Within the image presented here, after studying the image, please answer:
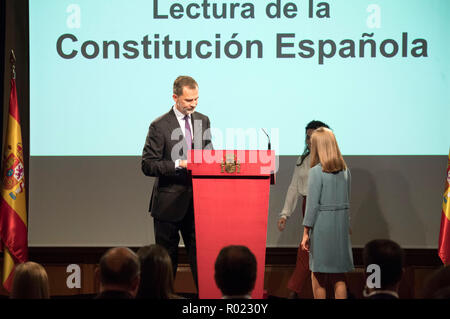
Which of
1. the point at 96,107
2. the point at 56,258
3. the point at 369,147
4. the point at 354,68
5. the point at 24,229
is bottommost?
the point at 56,258

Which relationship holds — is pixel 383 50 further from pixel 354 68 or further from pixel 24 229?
pixel 24 229

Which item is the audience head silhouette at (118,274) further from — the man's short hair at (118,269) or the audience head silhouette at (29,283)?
the audience head silhouette at (29,283)

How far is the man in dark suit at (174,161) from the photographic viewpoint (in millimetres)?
4062

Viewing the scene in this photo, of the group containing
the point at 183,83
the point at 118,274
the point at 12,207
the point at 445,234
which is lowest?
the point at 445,234

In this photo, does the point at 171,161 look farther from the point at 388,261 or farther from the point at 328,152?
the point at 388,261

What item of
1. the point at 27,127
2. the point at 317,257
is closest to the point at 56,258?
the point at 27,127

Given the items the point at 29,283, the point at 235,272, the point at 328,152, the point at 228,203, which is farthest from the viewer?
the point at 328,152

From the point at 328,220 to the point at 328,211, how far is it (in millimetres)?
62

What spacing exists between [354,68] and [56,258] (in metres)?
3.41

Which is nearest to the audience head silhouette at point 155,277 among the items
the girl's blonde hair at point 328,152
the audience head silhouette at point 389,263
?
the audience head silhouette at point 389,263

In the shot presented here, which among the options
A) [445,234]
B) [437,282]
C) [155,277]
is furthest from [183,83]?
[445,234]

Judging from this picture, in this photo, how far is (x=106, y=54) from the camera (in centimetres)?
543

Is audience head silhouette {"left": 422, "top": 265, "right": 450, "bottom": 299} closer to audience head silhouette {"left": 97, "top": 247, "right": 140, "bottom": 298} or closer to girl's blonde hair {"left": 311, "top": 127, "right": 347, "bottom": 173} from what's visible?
audience head silhouette {"left": 97, "top": 247, "right": 140, "bottom": 298}

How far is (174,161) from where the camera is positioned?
4.05 m
